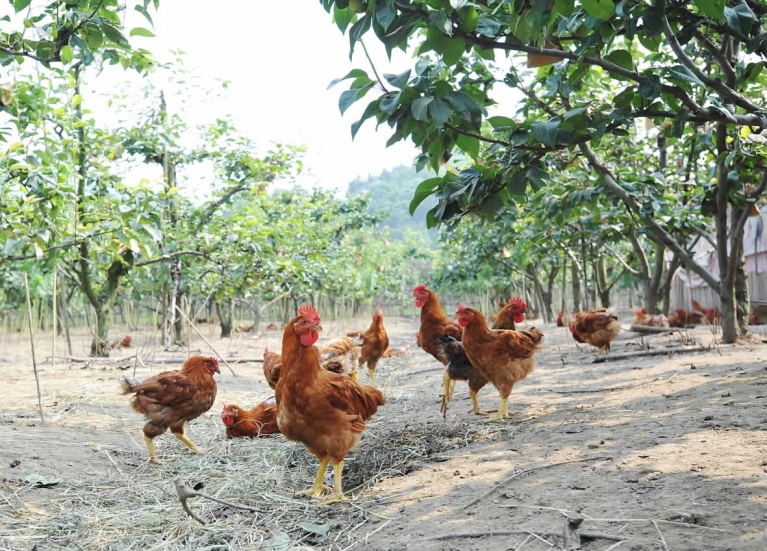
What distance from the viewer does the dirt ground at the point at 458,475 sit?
260 cm

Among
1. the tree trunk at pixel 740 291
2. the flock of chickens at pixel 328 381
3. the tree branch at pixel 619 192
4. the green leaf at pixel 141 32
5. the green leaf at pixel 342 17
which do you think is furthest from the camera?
the tree trunk at pixel 740 291

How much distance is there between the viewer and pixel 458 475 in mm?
3676

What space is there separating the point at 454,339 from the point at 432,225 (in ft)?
9.07

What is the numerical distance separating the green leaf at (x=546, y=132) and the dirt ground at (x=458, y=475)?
5.54 feet

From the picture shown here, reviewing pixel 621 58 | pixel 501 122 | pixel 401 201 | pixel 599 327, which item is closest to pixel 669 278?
pixel 599 327

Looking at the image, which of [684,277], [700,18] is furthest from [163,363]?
[684,277]

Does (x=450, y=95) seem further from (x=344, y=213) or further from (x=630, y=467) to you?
(x=344, y=213)

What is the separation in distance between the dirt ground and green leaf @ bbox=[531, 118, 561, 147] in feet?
5.54

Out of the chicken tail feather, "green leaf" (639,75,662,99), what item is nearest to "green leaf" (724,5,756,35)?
"green leaf" (639,75,662,99)

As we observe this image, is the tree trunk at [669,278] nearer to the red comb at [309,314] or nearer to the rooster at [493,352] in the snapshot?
the rooster at [493,352]

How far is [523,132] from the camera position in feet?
10.9

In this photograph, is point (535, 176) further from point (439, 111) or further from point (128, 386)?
point (128, 386)

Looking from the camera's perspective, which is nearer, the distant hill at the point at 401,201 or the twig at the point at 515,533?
the twig at the point at 515,533

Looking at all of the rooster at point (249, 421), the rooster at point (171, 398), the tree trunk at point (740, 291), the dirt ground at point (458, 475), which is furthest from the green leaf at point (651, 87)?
the tree trunk at point (740, 291)
